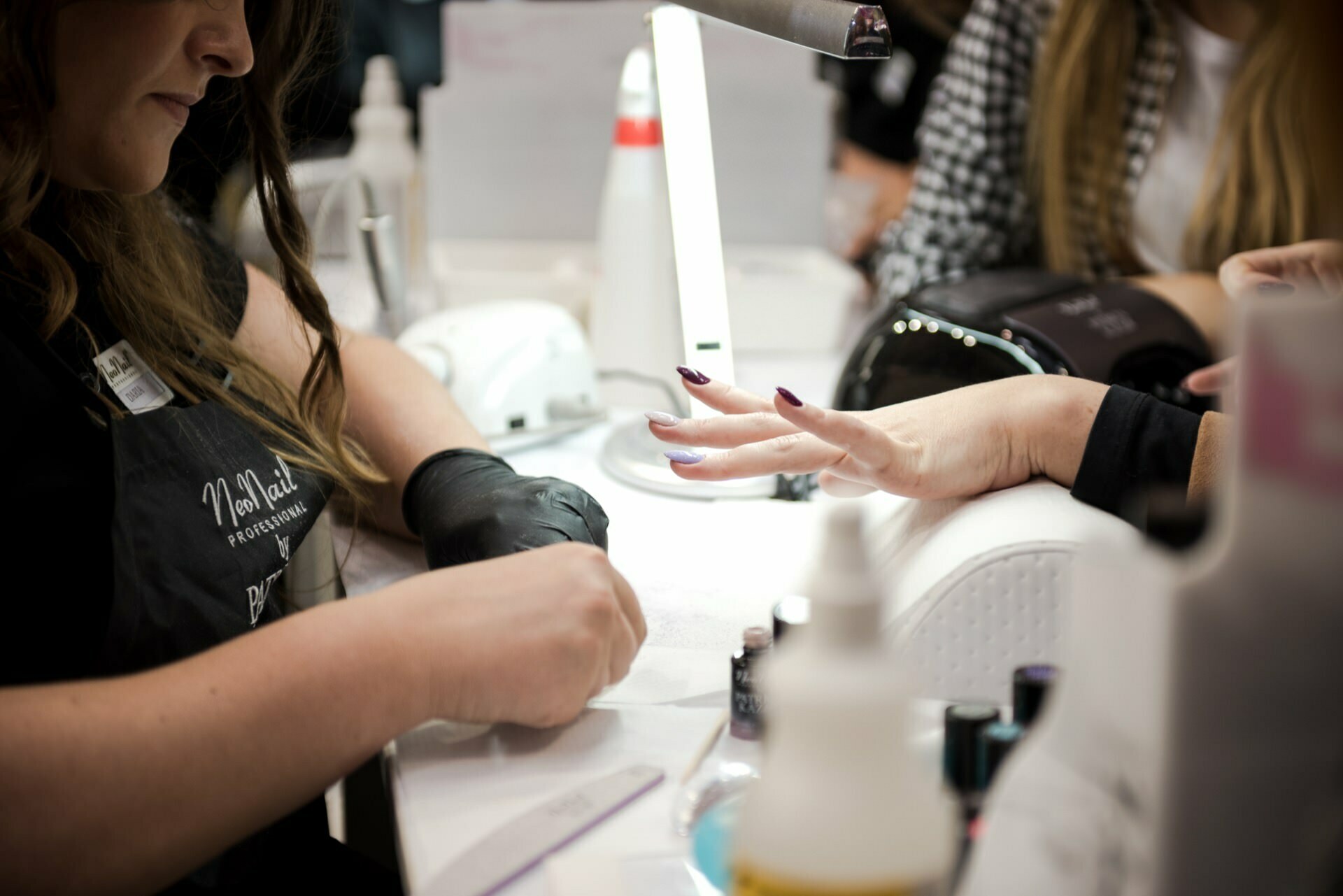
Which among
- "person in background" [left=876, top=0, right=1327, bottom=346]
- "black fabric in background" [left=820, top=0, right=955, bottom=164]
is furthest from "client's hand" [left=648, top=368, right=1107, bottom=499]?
"black fabric in background" [left=820, top=0, right=955, bottom=164]

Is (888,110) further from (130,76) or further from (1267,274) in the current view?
(130,76)

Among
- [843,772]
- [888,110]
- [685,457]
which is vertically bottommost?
[888,110]

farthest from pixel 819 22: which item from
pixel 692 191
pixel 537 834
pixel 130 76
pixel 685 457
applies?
pixel 537 834

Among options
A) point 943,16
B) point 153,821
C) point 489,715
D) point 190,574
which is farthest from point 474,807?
point 943,16

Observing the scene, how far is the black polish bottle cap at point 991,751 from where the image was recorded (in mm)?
508

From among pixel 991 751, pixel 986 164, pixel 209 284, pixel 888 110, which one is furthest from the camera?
pixel 888 110

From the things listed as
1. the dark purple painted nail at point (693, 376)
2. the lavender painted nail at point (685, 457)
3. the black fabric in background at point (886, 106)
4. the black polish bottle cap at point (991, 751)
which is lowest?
the black fabric in background at point (886, 106)

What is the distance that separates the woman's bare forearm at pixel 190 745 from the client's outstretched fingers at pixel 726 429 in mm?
315

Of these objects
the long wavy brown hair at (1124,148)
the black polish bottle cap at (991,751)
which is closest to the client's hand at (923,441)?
the black polish bottle cap at (991,751)

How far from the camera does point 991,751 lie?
0.51 m

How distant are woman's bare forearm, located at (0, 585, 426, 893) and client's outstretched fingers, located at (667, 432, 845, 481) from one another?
A: 12.6 inches

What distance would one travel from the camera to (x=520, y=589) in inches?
26.8

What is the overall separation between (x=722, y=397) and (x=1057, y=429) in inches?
10.2

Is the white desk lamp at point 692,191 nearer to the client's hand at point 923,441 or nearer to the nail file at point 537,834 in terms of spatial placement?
the client's hand at point 923,441
